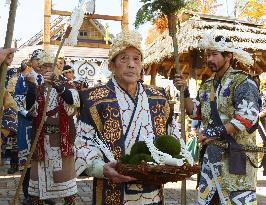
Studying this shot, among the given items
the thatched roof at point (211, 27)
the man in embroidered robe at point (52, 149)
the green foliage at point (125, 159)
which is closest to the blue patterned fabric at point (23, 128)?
the man in embroidered robe at point (52, 149)

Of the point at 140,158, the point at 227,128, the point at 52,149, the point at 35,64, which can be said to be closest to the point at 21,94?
the point at 35,64

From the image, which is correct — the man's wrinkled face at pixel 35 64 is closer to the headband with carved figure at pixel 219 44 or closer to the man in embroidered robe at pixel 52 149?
the man in embroidered robe at pixel 52 149

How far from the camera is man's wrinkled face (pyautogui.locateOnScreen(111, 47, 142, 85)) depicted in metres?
2.99

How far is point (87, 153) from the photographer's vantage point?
9.27 ft

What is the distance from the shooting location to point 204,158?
430 cm

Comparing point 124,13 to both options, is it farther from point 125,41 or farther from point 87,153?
point 87,153

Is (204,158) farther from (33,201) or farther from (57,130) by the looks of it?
(33,201)

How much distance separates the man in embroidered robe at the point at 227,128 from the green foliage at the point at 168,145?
4.51 ft

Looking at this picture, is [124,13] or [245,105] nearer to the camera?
[245,105]

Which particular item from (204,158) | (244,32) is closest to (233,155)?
(204,158)

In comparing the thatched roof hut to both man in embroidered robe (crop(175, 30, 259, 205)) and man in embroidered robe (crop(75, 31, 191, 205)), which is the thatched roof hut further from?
man in embroidered robe (crop(75, 31, 191, 205))

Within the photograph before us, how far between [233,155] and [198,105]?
0.64m

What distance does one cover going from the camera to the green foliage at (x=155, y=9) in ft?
A: 12.2

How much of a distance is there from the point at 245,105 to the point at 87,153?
1684 millimetres
